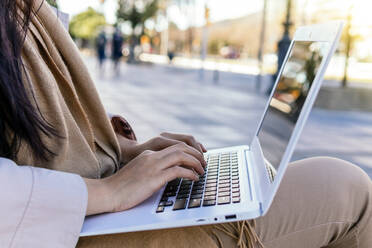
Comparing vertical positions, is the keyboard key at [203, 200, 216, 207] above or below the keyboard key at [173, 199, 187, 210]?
above

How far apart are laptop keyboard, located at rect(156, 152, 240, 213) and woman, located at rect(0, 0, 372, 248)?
0.16 ft

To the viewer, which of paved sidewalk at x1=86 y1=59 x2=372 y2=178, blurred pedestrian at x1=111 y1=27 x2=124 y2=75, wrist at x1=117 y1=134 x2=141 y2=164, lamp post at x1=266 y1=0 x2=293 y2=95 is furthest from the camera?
blurred pedestrian at x1=111 y1=27 x2=124 y2=75

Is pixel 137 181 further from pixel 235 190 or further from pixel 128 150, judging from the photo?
pixel 128 150

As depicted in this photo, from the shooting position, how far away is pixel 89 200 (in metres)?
0.98

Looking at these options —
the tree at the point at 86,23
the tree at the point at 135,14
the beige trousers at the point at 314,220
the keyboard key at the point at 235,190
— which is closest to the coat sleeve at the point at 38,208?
the beige trousers at the point at 314,220

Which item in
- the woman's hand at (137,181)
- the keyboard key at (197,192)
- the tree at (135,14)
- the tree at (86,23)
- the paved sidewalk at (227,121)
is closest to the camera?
the woman's hand at (137,181)

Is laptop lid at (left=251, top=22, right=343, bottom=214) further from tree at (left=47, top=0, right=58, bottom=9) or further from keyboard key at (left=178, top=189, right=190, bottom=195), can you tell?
tree at (left=47, top=0, right=58, bottom=9)

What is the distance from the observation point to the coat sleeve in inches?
34.9

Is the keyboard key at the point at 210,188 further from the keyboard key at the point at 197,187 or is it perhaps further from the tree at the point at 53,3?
the tree at the point at 53,3

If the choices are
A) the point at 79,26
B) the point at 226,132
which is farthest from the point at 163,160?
the point at 79,26

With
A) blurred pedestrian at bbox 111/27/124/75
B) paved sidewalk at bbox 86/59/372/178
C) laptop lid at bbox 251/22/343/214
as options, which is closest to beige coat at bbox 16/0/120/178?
laptop lid at bbox 251/22/343/214

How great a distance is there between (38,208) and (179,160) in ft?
1.14

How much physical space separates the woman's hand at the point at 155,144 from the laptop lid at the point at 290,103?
21 centimetres

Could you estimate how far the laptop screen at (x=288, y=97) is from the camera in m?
1.16
